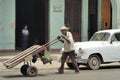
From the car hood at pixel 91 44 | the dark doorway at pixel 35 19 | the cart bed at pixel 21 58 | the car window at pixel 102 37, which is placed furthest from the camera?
the dark doorway at pixel 35 19

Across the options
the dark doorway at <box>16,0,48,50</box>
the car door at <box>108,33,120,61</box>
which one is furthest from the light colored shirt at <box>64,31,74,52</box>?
the dark doorway at <box>16,0,48,50</box>

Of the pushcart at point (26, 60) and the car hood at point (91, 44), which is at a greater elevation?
the car hood at point (91, 44)

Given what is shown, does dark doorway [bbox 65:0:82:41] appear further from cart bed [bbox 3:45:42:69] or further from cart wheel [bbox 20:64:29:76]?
cart bed [bbox 3:45:42:69]

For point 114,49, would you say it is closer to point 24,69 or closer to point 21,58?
point 24,69

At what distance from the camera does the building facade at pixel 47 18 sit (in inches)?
1091

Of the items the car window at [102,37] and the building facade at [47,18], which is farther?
the building facade at [47,18]

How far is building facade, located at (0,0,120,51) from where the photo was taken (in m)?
27.7

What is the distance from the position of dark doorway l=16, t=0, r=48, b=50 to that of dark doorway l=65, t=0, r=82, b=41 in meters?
1.54

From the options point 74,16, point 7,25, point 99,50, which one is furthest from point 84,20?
point 99,50

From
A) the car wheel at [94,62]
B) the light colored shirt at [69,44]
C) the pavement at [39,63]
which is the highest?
the light colored shirt at [69,44]

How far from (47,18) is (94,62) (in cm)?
928

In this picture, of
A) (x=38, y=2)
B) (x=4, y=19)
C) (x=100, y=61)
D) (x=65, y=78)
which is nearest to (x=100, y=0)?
(x=38, y=2)

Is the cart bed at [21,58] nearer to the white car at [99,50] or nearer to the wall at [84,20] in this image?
the white car at [99,50]

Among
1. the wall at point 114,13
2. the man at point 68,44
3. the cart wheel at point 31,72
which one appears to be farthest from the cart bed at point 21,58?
the wall at point 114,13
